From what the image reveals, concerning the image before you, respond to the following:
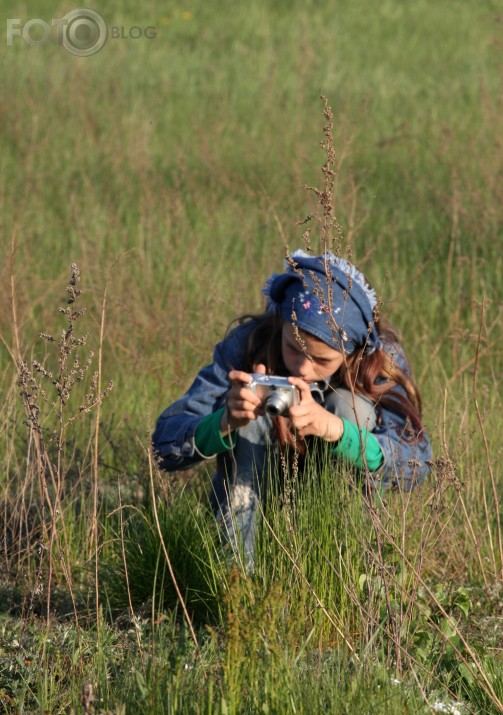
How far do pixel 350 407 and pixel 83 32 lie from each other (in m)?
7.51

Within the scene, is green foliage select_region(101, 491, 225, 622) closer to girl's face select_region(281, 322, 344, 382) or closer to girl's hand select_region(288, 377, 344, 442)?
girl's hand select_region(288, 377, 344, 442)

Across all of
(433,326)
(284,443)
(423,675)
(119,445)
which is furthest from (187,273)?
(423,675)

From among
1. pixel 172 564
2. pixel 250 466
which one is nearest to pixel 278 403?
pixel 250 466

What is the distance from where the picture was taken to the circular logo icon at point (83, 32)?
30.6ft

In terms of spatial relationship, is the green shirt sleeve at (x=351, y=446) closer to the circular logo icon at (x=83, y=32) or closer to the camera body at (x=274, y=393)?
the camera body at (x=274, y=393)

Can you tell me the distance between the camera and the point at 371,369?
3.23 m

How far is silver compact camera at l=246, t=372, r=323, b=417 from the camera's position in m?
2.73

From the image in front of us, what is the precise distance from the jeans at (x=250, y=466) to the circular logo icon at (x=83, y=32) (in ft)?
20.9

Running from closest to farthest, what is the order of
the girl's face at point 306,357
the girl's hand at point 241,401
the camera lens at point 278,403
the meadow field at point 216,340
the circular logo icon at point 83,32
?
the meadow field at point 216,340 → the camera lens at point 278,403 → the girl's hand at point 241,401 → the girl's face at point 306,357 → the circular logo icon at point 83,32

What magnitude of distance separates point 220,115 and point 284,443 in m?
5.15

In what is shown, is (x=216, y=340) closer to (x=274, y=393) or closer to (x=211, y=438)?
(x=211, y=438)

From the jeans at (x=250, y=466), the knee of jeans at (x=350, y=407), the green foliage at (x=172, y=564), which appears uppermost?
the knee of jeans at (x=350, y=407)

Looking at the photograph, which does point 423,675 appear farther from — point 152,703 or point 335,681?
point 152,703

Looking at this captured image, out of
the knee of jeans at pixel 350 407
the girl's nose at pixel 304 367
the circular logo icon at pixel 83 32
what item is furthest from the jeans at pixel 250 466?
the circular logo icon at pixel 83 32
